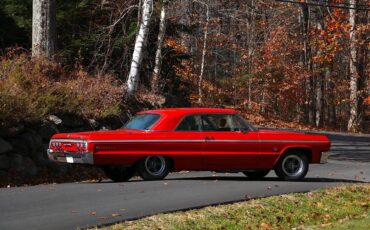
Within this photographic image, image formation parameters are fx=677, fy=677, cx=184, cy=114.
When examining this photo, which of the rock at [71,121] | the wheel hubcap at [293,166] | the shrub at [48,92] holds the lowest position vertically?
the wheel hubcap at [293,166]

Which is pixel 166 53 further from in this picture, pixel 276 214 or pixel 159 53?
pixel 276 214

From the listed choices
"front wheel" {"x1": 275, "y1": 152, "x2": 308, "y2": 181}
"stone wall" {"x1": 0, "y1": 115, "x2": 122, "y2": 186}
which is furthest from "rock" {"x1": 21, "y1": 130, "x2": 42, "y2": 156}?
"front wheel" {"x1": 275, "y1": 152, "x2": 308, "y2": 181}

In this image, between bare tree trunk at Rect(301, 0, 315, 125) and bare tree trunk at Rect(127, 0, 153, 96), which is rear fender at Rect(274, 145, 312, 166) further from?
bare tree trunk at Rect(301, 0, 315, 125)

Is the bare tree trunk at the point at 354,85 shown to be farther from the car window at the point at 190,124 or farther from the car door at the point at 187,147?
the car door at the point at 187,147

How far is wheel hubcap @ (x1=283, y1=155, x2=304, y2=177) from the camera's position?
14360 millimetres

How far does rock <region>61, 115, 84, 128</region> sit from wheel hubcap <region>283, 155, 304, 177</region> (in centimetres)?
564

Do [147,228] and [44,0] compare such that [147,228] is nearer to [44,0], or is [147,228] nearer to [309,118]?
[44,0]

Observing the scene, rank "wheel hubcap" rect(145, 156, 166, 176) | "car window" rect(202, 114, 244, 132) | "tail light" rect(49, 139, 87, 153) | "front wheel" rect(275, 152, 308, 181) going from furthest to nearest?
"front wheel" rect(275, 152, 308, 181) < "car window" rect(202, 114, 244, 132) < "wheel hubcap" rect(145, 156, 166, 176) < "tail light" rect(49, 139, 87, 153)

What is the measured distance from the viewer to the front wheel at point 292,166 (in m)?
14.3

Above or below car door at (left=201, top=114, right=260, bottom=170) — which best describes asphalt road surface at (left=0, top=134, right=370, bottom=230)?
below

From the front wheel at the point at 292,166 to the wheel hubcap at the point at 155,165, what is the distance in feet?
8.30

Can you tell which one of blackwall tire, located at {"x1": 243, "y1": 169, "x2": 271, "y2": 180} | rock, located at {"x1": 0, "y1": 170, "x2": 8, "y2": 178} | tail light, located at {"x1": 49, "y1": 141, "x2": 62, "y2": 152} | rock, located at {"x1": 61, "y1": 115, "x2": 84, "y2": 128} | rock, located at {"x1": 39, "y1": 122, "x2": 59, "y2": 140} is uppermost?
rock, located at {"x1": 61, "y1": 115, "x2": 84, "y2": 128}

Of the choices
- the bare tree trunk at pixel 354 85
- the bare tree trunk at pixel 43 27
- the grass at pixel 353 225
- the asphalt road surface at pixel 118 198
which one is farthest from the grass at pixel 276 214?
the bare tree trunk at pixel 354 85

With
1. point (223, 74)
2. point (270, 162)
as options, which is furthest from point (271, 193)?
point (223, 74)
